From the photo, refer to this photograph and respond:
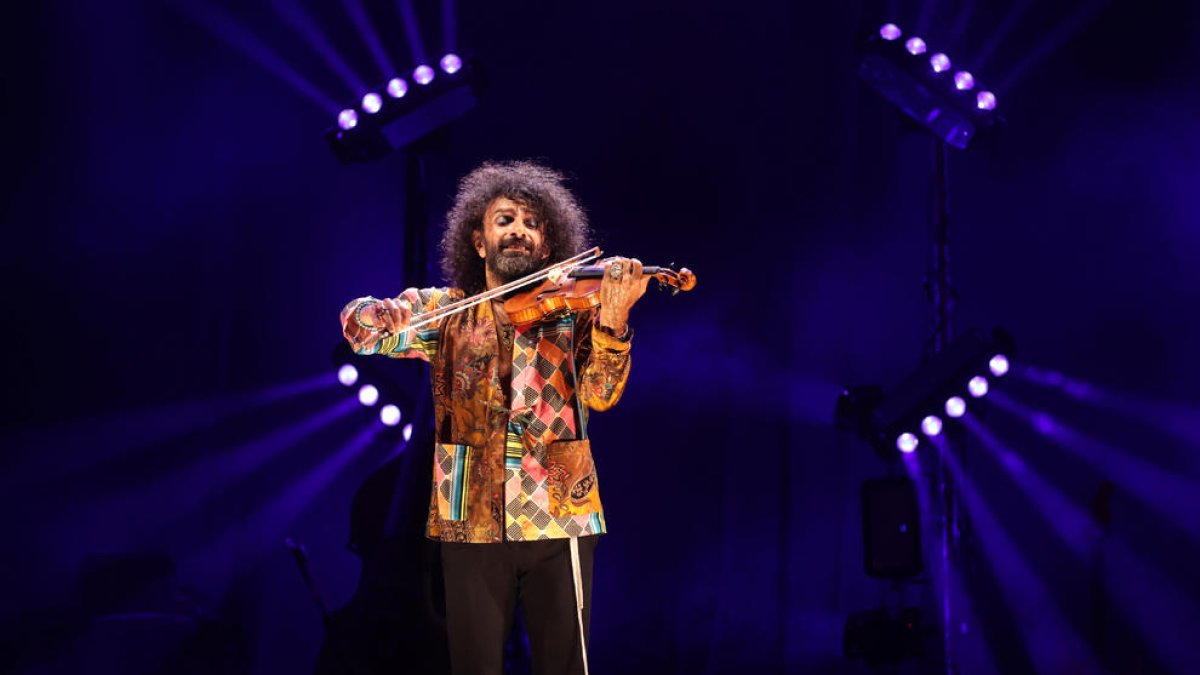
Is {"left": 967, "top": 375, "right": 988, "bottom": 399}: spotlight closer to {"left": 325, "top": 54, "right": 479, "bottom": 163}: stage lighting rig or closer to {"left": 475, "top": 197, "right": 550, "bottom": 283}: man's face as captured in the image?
{"left": 475, "top": 197, "right": 550, "bottom": 283}: man's face

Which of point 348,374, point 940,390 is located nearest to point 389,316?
point 348,374

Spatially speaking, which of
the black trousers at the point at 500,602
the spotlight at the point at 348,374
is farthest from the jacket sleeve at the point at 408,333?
the spotlight at the point at 348,374

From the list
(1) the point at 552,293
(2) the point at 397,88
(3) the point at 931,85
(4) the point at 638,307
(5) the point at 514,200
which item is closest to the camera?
(1) the point at 552,293

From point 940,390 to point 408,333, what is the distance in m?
2.28

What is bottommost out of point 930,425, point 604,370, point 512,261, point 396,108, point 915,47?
point 930,425

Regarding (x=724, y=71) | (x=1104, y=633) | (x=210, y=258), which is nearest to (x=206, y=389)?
(x=210, y=258)

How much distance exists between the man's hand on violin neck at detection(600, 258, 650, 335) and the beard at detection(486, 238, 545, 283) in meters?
0.33

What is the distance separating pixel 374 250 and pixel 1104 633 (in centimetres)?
372

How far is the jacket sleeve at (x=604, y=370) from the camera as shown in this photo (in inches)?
87.4

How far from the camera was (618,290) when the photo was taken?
2189mm

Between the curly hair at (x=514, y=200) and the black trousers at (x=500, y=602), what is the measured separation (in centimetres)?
83

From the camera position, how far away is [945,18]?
454 cm

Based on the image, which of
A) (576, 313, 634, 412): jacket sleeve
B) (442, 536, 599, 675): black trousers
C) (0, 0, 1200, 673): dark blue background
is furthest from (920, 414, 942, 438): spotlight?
(442, 536, 599, 675): black trousers

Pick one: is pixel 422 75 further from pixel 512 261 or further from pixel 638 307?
pixel 512 261
